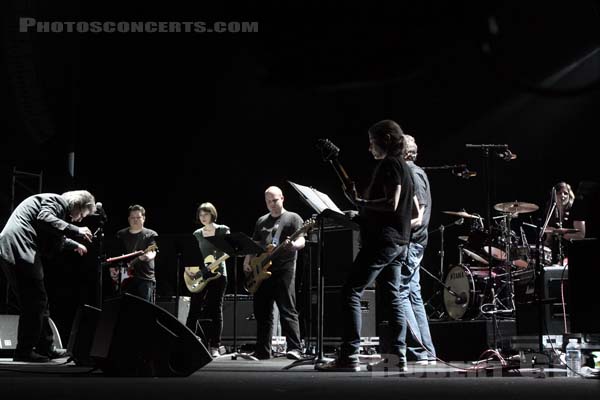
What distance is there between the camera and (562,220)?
7.03 m

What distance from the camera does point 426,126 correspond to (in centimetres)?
1041

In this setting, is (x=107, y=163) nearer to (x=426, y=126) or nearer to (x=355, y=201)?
(x=426, y=126)

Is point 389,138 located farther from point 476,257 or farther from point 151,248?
point 476,257

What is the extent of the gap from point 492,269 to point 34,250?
5.66 meters

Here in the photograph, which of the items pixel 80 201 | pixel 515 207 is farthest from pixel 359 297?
pixel 515 207

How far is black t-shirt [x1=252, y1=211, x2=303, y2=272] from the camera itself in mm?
6520

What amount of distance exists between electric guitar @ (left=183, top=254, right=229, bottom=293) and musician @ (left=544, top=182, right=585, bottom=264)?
3.23m

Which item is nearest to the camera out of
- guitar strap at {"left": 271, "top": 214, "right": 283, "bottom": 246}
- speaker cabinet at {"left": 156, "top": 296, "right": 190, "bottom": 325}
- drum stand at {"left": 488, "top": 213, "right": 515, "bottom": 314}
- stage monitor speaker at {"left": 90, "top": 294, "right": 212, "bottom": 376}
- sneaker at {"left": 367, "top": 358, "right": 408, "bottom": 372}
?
stage monitor speaker at {"left": 90, "top": 294, "right": 212, "bottom": 376}

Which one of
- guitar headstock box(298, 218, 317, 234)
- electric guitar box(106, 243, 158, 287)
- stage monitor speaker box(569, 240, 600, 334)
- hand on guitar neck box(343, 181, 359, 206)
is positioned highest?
hand on guitar neck box(343, 181, 359, 206)

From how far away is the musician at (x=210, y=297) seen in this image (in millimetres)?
7273

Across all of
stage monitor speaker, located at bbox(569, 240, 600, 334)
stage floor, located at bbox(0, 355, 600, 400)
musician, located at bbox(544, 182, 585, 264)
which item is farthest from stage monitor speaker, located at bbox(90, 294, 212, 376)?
musician, located at bbox(544, 182, 585, 264)

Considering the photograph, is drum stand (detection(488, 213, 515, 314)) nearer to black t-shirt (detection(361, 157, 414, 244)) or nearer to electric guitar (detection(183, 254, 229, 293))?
electric guitar (detection(183, 254, 229, 293))

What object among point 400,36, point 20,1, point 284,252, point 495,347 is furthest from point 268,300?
point 20,1

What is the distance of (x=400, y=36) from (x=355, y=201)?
2.31 meters
